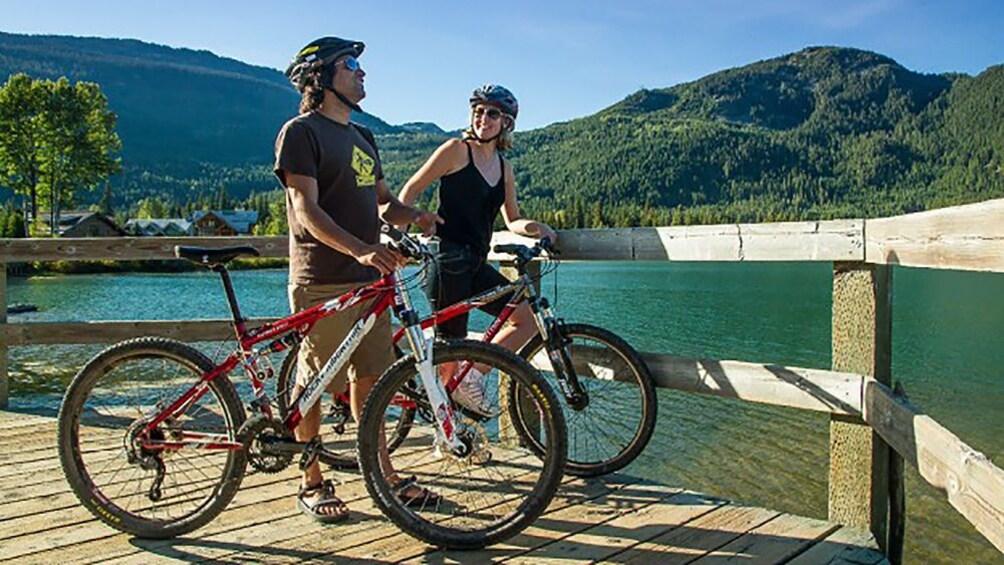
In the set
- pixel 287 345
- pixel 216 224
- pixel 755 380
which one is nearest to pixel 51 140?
pixel 287 345

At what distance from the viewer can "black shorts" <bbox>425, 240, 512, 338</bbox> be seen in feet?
12.7

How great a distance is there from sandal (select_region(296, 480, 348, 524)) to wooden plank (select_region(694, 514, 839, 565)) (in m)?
1.41

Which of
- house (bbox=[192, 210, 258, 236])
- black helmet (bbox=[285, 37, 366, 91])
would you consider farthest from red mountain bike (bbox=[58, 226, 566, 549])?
house (bbox=[192, 210, 258, 236])

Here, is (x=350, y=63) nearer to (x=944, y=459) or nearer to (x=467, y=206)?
(x=467, y=206)

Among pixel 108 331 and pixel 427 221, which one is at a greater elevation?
pixel 427 221

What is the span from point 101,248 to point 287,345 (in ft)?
9.01

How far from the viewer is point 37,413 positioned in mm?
5387

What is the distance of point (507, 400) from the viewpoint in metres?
4.06

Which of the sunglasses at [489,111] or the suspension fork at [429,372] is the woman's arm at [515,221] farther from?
the suspension fork at [429,372]

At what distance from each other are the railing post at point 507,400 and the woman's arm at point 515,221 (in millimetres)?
183

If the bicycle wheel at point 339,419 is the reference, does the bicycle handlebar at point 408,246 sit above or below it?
above

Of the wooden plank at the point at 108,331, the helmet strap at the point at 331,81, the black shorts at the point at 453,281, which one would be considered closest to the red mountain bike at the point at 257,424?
the black shorts at the point at 453,281

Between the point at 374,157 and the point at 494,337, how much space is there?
1088 mm

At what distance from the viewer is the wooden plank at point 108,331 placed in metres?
5.25
